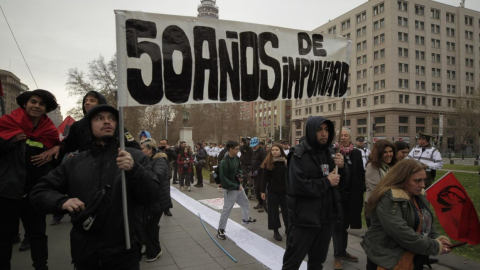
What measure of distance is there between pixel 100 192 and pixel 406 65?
67467 millimetres

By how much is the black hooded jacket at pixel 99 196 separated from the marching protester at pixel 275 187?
383cm

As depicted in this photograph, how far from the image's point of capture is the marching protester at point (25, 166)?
10.3 ft

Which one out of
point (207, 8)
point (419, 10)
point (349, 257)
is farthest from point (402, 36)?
point (207, 8)

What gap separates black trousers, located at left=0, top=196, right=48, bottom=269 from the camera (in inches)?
122

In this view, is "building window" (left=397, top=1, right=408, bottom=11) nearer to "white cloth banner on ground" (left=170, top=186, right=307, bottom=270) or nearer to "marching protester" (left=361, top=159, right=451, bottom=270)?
"white cloth banner on ground" (left=170, top=186, right=307, bottom=270)

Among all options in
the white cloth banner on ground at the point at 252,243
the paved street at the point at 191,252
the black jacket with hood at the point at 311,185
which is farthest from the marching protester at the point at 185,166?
the black jacket with hood at the point at 311,185

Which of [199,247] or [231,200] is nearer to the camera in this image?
[199,247]

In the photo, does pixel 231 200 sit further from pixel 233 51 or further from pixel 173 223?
pixel 233 51

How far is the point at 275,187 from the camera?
5.81 m

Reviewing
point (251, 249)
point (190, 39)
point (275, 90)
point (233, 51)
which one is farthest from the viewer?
point (251, 249)

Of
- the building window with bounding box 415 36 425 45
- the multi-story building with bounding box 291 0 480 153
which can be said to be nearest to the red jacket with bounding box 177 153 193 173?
the multi-story building with bounding box 291 0 480 153

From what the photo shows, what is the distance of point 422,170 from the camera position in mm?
2660

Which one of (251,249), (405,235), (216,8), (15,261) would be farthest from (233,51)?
(216,8)

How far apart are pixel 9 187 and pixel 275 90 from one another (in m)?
3.14
